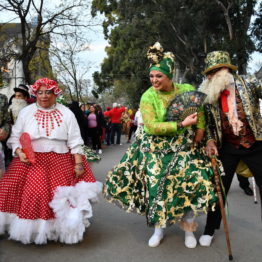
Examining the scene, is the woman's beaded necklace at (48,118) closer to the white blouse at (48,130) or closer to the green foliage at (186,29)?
the white blouse at (48,130)

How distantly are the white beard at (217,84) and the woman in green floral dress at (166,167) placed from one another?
238 millimetres

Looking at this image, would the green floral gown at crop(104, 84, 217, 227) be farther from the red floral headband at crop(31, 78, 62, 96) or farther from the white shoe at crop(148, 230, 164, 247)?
the red floral headband at crop(31, 78, 62, 96)

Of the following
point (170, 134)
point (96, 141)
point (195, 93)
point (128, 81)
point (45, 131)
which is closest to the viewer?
point (195, 93)

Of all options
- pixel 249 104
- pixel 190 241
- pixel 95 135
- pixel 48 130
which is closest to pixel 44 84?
pixel 48 130

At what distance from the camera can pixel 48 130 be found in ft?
13.8

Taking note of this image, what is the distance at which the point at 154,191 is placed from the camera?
3883 millimetres

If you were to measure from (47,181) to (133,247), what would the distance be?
113 cm

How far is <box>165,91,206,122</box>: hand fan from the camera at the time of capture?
367 cm

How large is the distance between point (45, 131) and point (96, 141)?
9.47 meters

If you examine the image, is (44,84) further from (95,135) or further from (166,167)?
(95,135)

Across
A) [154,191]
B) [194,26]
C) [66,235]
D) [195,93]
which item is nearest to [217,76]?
[195,93]

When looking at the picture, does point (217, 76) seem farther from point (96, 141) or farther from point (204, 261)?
point (96, 141)

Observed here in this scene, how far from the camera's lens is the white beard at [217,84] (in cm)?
377

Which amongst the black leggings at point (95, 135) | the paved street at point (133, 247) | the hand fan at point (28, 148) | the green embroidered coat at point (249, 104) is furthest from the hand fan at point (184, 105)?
the black leggings at point (95, 135)
